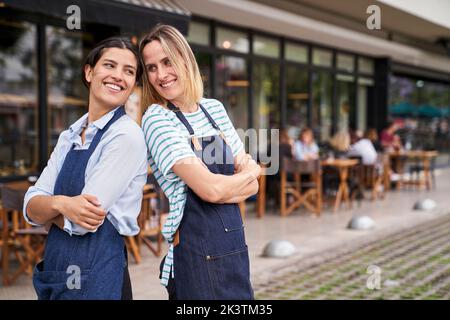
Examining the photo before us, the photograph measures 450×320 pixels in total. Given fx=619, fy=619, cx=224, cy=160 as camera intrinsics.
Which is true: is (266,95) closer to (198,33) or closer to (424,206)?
(198,33)

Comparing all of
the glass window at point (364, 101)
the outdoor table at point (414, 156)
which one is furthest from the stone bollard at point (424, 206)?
the glass window at point (364, 101)

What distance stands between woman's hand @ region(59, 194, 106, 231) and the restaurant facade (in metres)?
2.12

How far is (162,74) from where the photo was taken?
193 centimetres

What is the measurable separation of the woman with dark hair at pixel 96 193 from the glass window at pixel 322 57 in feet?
39.2

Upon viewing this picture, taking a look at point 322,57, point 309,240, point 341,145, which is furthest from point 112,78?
point 322,57

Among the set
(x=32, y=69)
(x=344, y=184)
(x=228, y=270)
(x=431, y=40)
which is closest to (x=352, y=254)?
(x=344, y=184)

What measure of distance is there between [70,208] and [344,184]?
898cm

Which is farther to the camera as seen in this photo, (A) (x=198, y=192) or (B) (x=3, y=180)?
(B) (x=3, y=180)

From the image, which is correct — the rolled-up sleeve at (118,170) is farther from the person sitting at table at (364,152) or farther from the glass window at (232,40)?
the person sitting at table at (364,152)

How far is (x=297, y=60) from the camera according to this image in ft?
42.2

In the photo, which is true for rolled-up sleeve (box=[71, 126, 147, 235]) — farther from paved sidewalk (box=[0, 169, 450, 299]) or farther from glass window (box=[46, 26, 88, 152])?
glass window (box=[46, 26, 88, 152])

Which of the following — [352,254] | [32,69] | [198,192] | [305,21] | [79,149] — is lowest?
[352,254]

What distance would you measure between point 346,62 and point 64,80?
26.4ft

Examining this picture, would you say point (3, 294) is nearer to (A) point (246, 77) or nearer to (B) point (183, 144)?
(B) point (183, 144)
